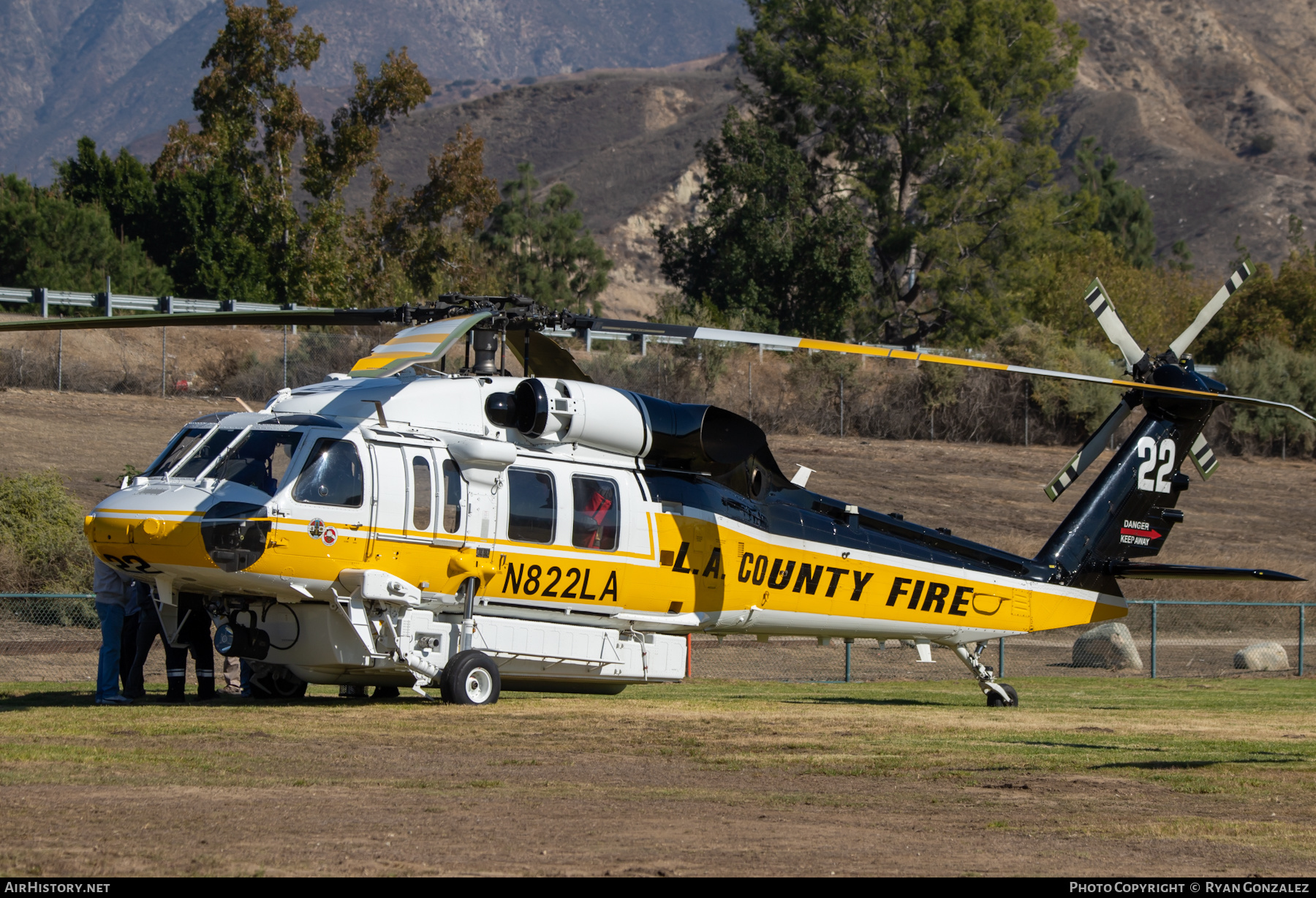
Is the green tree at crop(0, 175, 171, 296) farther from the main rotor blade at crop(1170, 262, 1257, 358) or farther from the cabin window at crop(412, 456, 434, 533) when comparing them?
the main rotor blade at crop(1170, 262, 1257, 358)

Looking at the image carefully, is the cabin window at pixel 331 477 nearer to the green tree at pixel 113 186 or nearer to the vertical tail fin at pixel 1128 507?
the vertical tail fin at pixel 1128 507

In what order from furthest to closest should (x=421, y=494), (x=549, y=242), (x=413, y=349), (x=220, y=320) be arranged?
1. (x=549, y=242)
2. (x=421, y=494)
3. (x=220, y=320)
4. (x=413, y=349)

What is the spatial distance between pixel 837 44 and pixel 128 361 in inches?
1453

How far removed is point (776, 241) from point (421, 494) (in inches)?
2034

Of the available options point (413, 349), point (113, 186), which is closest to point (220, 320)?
point (413, 349)

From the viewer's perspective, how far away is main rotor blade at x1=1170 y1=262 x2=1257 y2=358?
17.2 metres

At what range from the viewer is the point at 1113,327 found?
1828 cm

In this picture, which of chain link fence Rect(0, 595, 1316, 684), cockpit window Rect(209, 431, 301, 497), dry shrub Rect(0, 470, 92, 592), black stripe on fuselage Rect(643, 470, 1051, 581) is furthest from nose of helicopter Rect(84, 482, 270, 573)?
dry shrub Rect(0, 470, 92, 592)

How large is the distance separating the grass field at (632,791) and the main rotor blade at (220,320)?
375 cm

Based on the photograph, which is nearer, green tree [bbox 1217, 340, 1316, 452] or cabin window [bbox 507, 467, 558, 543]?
cabin window [bbox 507, 467, 558, 543]

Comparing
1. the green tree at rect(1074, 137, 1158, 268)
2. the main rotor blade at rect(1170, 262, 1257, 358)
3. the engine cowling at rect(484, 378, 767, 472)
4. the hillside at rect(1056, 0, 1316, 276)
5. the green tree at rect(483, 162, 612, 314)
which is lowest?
the engine cowling at rect(484, 378, 767, 472)

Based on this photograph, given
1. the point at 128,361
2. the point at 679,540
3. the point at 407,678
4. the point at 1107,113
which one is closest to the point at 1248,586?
the point at 679,540

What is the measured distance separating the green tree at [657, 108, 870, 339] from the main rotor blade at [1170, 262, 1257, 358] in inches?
1724

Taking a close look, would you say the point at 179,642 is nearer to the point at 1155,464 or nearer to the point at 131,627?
the point at 131,627
